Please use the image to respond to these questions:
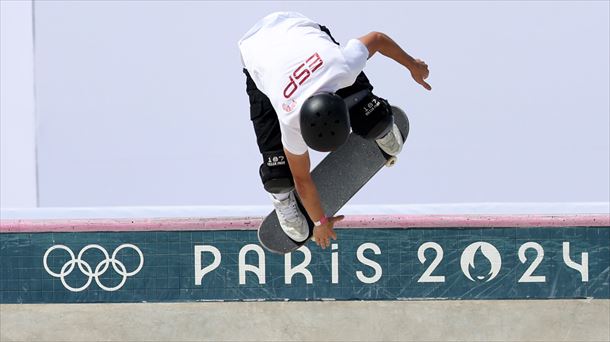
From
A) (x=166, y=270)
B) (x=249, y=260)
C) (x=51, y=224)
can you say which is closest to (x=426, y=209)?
(x=249, y=260)

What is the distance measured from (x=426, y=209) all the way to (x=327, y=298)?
93cm

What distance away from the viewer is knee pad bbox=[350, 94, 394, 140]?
4.63m

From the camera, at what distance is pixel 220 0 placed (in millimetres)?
7047

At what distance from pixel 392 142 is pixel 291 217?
23.0 inches

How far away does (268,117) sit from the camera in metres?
4.73

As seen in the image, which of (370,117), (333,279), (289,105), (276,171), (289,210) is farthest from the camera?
(333,279)

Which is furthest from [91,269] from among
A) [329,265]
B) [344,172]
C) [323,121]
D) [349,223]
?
[323,121]

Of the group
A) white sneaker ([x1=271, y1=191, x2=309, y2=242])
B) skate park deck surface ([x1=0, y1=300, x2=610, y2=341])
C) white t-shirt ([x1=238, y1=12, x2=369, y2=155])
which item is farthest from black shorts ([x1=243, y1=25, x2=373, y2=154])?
skate park deck surface ([x1=0, y1=300, x2=610, y2=341])

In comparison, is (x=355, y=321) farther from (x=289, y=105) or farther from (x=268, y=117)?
(x=289, y=105)

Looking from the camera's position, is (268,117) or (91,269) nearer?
(268,117)

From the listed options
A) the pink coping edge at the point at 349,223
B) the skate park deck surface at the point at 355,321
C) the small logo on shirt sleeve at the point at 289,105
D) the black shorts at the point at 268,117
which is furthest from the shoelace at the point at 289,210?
the skate park deck surface at the point at 355,321

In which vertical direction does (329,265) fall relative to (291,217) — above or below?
below

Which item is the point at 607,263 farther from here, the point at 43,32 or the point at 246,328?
the point at 43,32

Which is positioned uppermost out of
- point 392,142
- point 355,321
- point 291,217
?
point 392,142
